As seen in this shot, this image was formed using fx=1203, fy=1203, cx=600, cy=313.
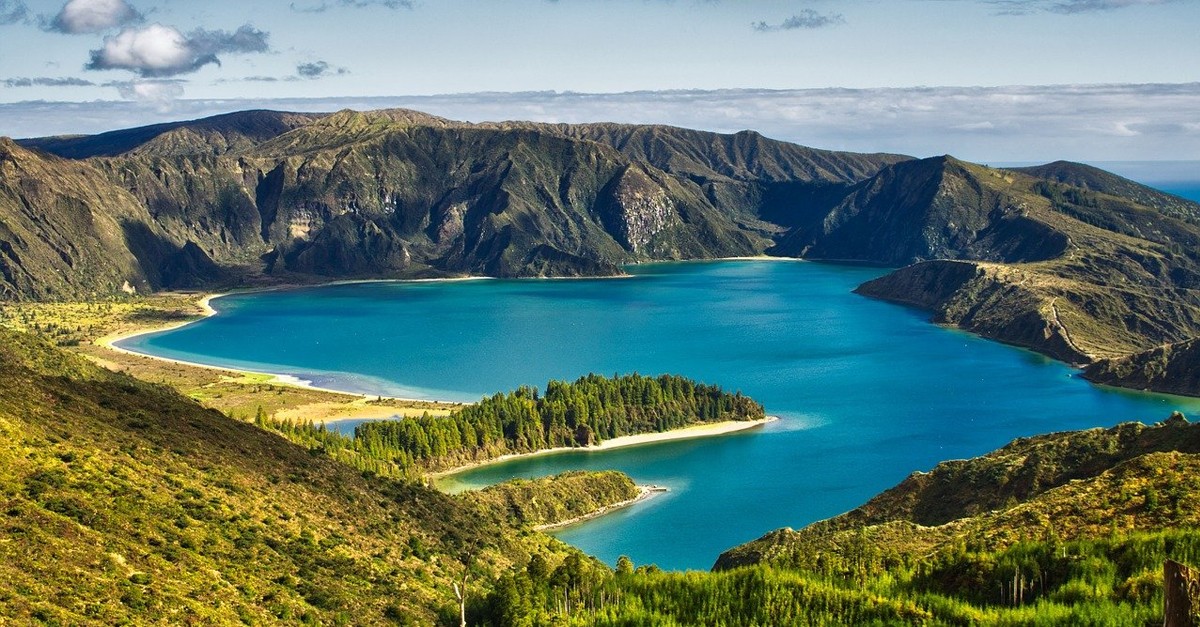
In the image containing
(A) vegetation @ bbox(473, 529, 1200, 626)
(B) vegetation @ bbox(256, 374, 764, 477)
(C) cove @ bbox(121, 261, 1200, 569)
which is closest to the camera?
(A) vegetation @ bbox(473, 529, 1200, 626)

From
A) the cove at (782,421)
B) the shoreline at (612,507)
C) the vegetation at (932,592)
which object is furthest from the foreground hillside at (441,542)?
the cove at (782,421)

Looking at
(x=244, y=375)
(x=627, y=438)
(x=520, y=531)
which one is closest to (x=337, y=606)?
(x=520, y=531)

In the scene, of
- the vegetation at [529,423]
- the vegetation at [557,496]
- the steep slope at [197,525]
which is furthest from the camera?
the vegetation at [529,423]

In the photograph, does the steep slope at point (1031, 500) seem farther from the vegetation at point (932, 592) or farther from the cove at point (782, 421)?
the cove at point (782, 421)

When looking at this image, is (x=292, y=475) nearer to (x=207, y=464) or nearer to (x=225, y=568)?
(x=207, y=464)

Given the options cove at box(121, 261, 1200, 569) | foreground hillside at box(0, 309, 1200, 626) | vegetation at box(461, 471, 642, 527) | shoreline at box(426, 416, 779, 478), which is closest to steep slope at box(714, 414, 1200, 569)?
foreground hillside at box(0, 309, 1200, 626)

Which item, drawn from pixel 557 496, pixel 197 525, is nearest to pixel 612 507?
pixel 557 496

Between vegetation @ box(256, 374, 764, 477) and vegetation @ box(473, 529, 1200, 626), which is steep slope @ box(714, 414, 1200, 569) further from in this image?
vegetation @ box(256, 374, 764, 477)
